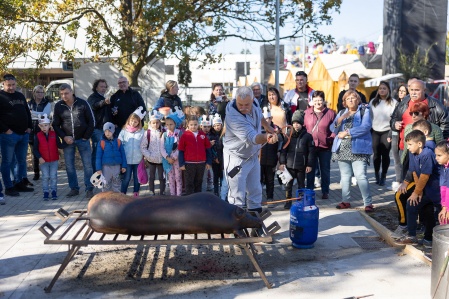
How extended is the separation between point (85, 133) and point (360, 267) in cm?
567

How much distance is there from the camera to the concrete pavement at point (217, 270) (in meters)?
5.29

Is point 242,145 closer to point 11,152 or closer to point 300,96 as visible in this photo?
point 300,96

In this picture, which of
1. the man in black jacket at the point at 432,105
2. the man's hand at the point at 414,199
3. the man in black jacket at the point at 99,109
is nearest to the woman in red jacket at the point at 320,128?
the man in black jacket at the point at 432,105

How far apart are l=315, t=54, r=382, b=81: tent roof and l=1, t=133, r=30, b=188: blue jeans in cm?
1544

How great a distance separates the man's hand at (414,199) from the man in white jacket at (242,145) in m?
1.79

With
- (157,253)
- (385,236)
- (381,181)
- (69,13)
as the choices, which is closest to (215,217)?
(157,253)

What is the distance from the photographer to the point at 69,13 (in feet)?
49.2

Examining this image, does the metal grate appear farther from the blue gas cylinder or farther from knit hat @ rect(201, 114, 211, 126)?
knit hat @ rect(201, 114, 211, 126)

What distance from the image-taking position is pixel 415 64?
21578 mm

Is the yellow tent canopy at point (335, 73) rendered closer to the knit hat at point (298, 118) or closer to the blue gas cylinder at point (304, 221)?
the knit hat at point (298, 118)

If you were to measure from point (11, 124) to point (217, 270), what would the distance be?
5.80m

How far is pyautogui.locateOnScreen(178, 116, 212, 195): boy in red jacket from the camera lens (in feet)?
29.4

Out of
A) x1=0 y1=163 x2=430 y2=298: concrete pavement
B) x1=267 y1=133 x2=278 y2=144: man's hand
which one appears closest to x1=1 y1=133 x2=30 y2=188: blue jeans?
x1=0 y1=163 x2=430 y2=298: concrete pavement

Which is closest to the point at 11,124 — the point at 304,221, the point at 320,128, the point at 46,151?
the point at 46,151
